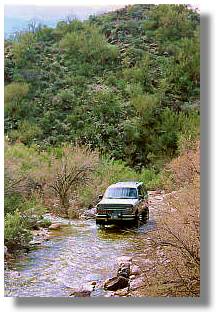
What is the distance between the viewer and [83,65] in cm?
582

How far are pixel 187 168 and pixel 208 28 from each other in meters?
0.96

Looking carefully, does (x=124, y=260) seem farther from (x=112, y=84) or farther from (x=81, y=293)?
(x=112, y=84)

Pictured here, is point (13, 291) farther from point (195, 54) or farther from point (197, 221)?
point (195, 54)

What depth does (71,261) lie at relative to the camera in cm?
554

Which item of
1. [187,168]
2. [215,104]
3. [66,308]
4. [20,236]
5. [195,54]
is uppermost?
[195,54]

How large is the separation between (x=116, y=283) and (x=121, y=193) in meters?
0.63

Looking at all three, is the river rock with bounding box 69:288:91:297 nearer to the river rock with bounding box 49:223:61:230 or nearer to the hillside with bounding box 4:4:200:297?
the hillside with bounding box 4:4:200:297

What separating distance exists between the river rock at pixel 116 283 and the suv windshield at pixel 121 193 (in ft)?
1.85

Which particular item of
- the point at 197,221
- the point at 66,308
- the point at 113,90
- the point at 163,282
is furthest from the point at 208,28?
the point at 66,308

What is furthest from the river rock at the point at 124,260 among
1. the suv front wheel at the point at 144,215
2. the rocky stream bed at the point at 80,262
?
the suv front wheel at the point at 144,215

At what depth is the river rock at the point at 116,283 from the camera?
5430 mm

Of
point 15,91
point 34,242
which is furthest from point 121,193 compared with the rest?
point 15,91

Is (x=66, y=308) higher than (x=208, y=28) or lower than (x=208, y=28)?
lower

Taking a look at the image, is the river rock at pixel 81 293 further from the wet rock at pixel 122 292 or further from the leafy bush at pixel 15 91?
the leafy bush at pixel 15 91
